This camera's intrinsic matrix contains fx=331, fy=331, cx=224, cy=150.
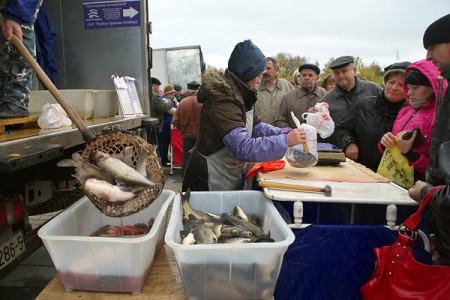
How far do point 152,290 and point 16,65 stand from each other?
2.15 meters

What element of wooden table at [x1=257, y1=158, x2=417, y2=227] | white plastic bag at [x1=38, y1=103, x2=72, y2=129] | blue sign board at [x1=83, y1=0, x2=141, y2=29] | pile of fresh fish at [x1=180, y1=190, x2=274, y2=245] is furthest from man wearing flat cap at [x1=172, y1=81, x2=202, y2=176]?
pile of fresh fish at [x1=180, y1=190, x2=274, y2=245]

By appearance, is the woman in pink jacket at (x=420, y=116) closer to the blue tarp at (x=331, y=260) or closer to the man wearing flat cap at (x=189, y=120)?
the blue tarp at (x=331, y=260)

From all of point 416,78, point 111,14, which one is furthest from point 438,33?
point 111,14

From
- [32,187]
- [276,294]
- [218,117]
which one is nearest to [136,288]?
[276,294]

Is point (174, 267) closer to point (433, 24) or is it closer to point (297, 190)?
point (297, 190)

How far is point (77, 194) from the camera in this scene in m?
3.25

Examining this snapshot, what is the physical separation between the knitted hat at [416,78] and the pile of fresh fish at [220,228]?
157 centimetres

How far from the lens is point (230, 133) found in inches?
85.8

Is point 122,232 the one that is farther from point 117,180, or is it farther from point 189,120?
point 189,120

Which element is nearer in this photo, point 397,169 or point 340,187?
point 340,187

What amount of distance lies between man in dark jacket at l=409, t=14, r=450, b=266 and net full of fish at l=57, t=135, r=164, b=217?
133 centimetres

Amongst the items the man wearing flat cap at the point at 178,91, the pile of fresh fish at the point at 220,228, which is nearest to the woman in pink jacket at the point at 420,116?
the pile of fresh fish at the point at 220,228

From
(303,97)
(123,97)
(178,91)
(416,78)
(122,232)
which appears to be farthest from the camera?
(178,91)

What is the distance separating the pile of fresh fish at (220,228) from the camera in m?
1.59
